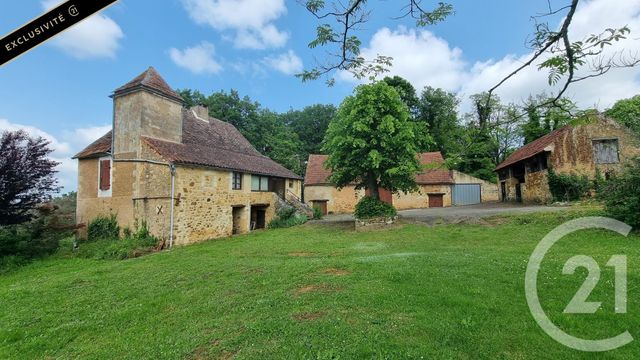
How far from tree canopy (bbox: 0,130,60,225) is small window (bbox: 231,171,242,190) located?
9334 millimetres

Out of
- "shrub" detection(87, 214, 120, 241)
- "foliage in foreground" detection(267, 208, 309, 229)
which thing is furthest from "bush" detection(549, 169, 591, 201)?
"shrub" detection(87, 214, 120, 241)

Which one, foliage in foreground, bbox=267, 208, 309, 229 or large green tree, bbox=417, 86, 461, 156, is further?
large green tree, bbox=417, 86, 461, 156

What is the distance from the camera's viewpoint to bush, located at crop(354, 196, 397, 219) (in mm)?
17125

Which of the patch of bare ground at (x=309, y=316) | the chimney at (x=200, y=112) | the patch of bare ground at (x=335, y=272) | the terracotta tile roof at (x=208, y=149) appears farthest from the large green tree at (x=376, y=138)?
the patch of bare ground at (x=309, y=316)

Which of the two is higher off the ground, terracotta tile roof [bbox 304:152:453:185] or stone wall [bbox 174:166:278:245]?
terracotta tile roof [bbox 304:152:453:185]

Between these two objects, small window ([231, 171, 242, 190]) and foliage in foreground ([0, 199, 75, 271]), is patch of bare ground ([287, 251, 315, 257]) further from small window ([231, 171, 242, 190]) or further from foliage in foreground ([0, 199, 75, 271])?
foliage in foreground ([0, 199, 75, 271])

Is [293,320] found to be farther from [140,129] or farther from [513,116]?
[140,129]

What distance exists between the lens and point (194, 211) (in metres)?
16.9

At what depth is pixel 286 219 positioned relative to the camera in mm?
22094

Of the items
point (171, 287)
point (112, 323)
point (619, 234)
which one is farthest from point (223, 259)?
point (619, 234)

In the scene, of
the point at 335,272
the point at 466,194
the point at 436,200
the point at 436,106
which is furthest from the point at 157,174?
the point at 436,106

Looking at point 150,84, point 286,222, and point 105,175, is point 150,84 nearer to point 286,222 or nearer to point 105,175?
point 105,175

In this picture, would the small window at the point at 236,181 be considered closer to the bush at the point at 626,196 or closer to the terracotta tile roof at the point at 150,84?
the terracotta tile roof at the point at 150,84

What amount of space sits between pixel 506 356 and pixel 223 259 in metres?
9.34
